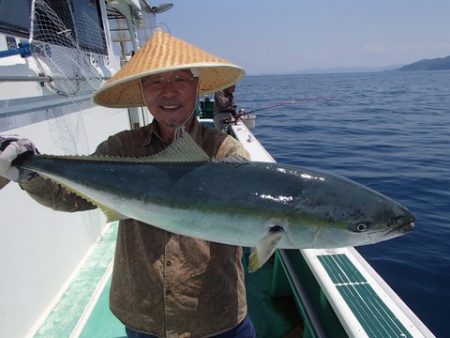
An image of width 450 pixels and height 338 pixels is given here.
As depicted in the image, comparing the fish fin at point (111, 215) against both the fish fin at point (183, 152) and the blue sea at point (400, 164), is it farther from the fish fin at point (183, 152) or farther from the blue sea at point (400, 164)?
the blue sea at point (400, 164)

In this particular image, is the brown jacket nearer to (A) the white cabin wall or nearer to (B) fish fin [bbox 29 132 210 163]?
(B) fish fin [bbox 29 132 210 163]

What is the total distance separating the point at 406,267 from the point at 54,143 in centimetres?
555

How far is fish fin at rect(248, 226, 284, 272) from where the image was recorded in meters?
1.70

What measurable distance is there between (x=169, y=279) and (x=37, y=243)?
5.55ft

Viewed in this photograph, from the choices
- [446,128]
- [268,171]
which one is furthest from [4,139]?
[446,128]

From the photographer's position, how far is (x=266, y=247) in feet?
5.60

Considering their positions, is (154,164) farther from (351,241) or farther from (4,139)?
(351,241)

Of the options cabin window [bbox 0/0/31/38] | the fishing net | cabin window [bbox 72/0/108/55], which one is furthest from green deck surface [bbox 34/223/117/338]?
cabin window [bbox 72/0/108/55]

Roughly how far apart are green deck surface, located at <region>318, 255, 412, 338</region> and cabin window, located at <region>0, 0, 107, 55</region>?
3.23m

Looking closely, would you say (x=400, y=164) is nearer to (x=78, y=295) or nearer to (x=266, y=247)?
(x=78, y=295)

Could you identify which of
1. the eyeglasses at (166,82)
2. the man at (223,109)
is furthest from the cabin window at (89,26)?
the man at (223,109)

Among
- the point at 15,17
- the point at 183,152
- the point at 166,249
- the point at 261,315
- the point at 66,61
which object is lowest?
the point at 261,315

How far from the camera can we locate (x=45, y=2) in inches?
152

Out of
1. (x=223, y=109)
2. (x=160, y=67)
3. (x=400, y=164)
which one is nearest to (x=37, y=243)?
(x=160, y=67)
